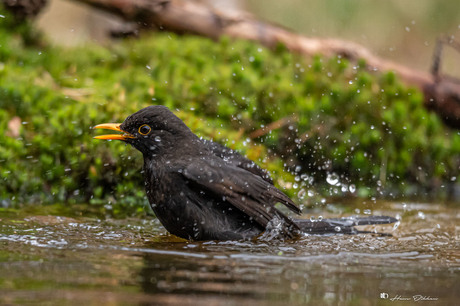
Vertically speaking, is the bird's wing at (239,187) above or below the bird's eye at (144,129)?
below

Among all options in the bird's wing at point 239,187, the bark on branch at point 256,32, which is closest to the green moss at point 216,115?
the bark on branch at point 256,32

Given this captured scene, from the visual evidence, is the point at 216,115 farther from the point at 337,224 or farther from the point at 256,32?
the point at 256,32

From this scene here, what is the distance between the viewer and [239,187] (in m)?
5.27

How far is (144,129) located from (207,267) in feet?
5.28

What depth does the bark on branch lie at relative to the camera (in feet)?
31.1

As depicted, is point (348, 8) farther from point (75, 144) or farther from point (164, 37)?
point (75, 144)

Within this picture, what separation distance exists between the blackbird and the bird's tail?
6.2 inches

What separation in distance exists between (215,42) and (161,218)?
5624 mm

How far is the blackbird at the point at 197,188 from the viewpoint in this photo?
5148 millimetres

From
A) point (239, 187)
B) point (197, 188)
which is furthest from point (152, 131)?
point (239, 187)

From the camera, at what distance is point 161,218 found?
5180mm

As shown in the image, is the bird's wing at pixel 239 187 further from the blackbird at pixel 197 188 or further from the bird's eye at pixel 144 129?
the bird's eye at pixel 144 129

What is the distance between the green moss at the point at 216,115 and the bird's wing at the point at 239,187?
1.60m

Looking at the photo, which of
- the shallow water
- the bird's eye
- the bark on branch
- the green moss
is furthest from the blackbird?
the bark on branch
